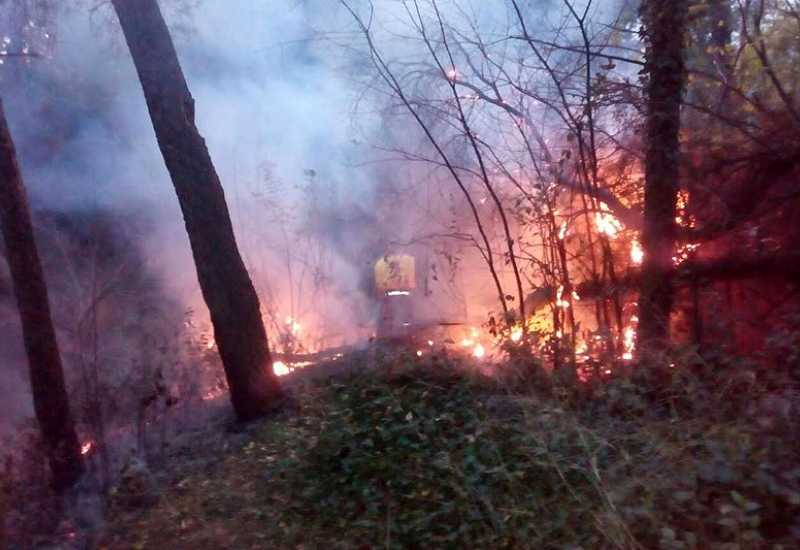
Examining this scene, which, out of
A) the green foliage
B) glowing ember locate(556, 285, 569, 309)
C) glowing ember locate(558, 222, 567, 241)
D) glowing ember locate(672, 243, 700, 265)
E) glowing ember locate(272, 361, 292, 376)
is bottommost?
Answer: the green foliage

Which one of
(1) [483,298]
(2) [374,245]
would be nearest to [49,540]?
(1) [483,298]

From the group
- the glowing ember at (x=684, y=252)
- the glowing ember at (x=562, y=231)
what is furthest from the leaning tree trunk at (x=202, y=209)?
the glowing ember at (x=684, y=252)

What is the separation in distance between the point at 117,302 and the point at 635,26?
9.15m

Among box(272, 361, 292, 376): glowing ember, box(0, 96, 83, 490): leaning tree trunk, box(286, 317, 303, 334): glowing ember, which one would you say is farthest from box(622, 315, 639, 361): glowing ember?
box(286, 317, 303, 334): glowing ember

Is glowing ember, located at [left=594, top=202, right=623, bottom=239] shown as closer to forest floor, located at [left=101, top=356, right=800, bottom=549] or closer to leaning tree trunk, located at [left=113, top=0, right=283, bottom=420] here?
forest floor, located at [left=101, top=356, right=800, bottom=549]

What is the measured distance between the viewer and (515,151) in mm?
8344

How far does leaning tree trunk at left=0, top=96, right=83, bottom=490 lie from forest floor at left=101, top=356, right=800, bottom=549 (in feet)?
7.55

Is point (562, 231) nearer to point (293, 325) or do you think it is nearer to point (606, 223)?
point (606, 223)

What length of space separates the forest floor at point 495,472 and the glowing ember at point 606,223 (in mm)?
2203

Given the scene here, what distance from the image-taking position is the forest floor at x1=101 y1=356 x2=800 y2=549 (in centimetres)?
385

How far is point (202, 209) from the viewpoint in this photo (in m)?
7.23

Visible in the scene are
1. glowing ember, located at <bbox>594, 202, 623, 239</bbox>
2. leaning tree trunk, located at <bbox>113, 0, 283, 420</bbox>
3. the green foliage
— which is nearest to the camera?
the green foliage

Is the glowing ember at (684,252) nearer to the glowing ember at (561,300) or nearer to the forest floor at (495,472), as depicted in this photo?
the glowing ember at (561,300)

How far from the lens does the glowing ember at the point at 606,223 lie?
26.2 ft
